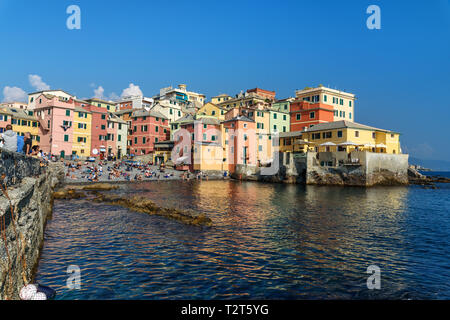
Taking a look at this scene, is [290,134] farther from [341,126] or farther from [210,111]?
[210,111]

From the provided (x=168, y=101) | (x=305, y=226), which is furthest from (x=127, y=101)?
(x=305, y=226)

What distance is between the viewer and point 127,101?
100562 mm

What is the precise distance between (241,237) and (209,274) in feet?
19.7

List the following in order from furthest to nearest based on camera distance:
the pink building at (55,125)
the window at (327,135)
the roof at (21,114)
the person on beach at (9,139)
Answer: the pink building at (55,125), the roof at (21,114), the window at (327,135), the person on beach at (9,139)

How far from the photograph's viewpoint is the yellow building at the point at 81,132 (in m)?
68.2

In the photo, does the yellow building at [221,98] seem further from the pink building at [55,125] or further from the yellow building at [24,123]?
the yellow building at [24,123]

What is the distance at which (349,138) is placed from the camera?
187 ft

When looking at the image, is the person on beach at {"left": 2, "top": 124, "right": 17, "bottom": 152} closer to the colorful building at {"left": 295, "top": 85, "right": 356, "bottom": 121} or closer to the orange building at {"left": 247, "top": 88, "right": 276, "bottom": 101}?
the colorful building at {"left": 295, "top": 85, "right": 356, "bottom": 121}

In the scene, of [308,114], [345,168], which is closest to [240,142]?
[308,114]

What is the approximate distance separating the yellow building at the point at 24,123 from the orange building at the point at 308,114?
2593 inches

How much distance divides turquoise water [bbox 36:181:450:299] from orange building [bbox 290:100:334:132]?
48899 mm

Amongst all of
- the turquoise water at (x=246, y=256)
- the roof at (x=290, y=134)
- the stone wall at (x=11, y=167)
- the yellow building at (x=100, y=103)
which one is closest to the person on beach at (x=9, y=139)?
the stone wall at (x=11, y=167)
